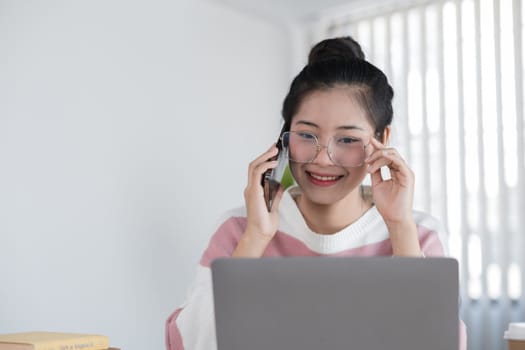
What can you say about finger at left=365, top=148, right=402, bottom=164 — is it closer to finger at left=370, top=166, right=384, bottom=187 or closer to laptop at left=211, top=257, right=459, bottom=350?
finger at left=370, top=166, right=384, bottom=187

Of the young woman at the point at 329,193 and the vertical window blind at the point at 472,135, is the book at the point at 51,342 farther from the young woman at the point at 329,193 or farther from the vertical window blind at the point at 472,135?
the vertical window blind at the point at 472,135

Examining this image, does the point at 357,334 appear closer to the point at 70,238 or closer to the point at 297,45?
the point at 70,238

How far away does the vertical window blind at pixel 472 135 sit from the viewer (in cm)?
318

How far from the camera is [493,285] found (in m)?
3.25

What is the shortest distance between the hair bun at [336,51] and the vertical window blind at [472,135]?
41.3 inches

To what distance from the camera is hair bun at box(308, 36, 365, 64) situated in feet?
6.70

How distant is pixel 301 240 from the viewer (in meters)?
1.91

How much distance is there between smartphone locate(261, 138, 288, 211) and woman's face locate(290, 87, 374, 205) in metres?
0.03

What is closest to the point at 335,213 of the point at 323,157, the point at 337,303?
the point at 323,157

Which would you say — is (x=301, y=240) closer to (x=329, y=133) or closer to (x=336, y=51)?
(x=329, y=133)

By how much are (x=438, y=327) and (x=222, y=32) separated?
2508 mm

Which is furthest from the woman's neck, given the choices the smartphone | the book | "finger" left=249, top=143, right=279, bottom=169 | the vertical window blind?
the vertical window blind

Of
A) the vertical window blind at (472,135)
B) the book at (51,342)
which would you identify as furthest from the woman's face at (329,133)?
the vertical window blind at (472,135)

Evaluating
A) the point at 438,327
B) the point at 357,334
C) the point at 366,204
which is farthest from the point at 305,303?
the point at 366,204
